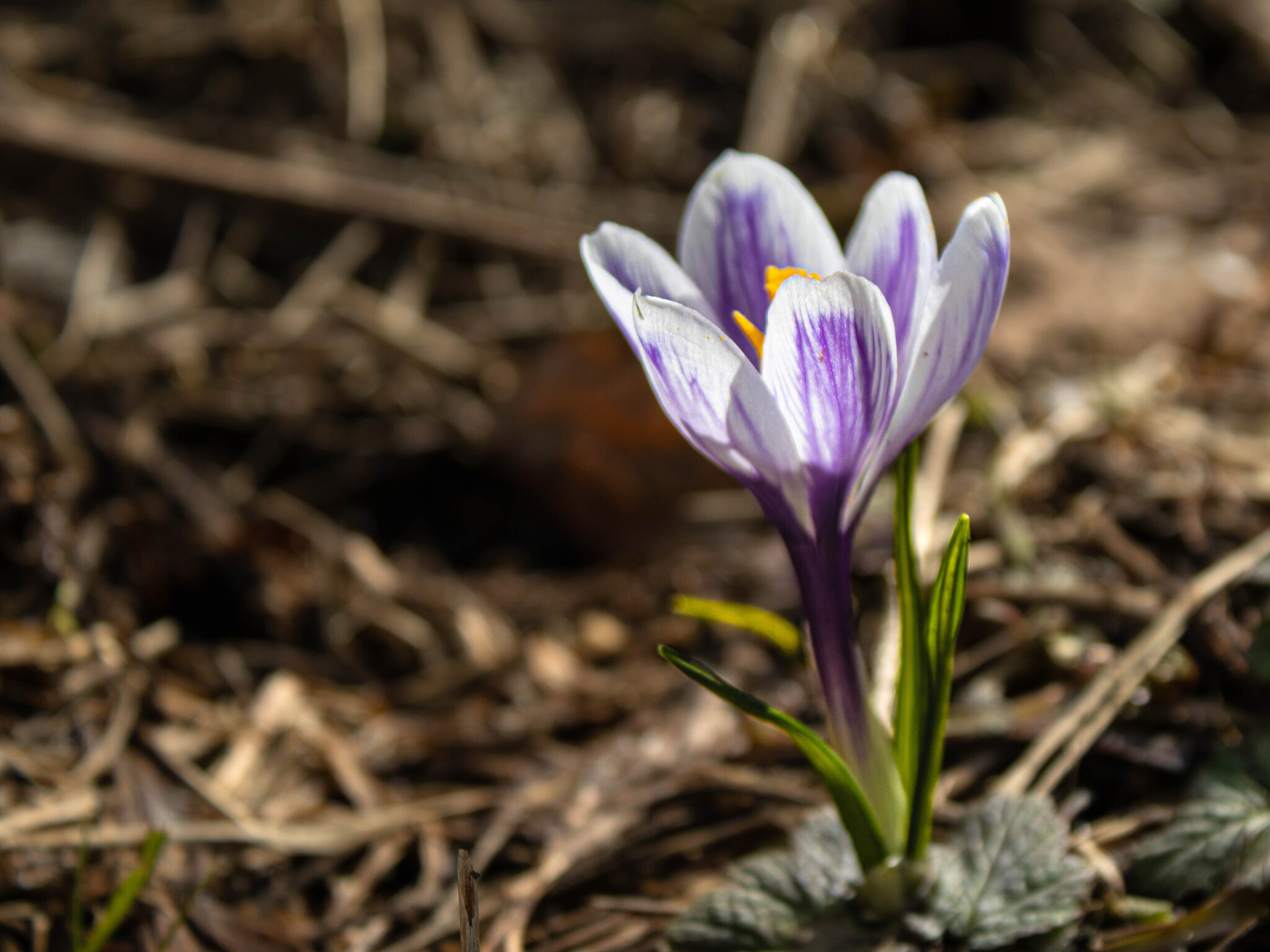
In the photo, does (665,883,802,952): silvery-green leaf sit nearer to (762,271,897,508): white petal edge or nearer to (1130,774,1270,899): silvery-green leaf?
(1130,774,1270,899): silvery-green leaf

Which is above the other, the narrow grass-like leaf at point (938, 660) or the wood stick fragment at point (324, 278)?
A: the wood stick fragment at point (324, 278)

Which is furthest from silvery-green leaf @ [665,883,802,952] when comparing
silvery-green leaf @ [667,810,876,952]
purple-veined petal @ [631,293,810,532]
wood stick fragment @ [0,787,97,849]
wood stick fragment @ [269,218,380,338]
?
wood stick fragment @ [269,218,380,338]

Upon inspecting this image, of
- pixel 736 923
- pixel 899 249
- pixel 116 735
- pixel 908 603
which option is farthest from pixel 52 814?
pixel 899 249

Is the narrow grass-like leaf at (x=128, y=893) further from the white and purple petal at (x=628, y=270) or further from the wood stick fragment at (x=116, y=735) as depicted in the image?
the white and purple petal at (x=628, y=270)

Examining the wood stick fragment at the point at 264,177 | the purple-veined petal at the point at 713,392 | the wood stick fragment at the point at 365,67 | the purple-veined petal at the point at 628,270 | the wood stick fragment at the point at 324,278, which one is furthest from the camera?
the wood stick fragment at the point at 365,67

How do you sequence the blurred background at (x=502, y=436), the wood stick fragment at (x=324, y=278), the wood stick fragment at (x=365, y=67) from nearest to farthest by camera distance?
1. the blurred background at (x=502, y=436)
2. the wood stick fragment at (x=324, y=278)
3. the wood stick fragment at (x=365, y=67)

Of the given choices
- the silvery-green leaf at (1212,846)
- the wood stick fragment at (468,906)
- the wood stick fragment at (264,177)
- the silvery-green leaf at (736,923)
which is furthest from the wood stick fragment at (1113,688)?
the wood stick fragment at (264,177)

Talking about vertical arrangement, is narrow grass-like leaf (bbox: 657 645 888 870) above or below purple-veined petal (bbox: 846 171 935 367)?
below

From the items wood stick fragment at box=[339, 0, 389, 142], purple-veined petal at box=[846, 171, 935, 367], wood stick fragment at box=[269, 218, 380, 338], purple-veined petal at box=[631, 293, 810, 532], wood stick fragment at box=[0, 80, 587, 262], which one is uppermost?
wood stick fragment at box=[339, 0, 389, 142]
